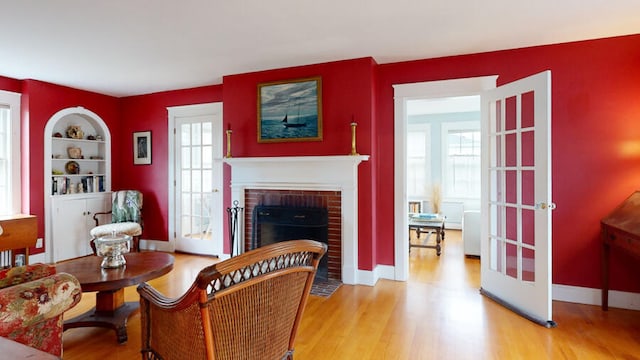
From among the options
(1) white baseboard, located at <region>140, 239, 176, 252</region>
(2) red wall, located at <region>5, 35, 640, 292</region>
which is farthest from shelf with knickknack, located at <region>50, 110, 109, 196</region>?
(1) white baseboard, located at <region>140, 239, 176, 252</region>

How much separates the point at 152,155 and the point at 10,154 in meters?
1.64

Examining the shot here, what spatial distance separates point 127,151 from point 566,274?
6007mm

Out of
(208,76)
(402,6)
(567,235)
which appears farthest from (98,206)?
(567,235)

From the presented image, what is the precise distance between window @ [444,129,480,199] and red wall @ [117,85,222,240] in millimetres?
5023

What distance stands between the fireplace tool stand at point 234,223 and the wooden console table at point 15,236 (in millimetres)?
2272

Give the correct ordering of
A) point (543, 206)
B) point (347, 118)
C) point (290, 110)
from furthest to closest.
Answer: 1. point (290, 110)
2. point (347, 118)
3. point (543, 206)

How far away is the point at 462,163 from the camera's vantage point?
680cm

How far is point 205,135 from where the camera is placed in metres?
4.89

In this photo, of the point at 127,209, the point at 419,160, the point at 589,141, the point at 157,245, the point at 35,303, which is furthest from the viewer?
the point at 419,160

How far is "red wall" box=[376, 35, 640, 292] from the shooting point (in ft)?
9.68

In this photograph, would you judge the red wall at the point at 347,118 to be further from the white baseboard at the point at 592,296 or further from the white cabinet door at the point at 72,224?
the white cabinet door at the point at 72,224

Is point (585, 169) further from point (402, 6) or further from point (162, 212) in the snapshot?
point (162, 212)

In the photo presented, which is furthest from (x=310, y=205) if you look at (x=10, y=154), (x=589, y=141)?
(x=10, y=154)

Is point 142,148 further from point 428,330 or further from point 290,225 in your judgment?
point 428,330
